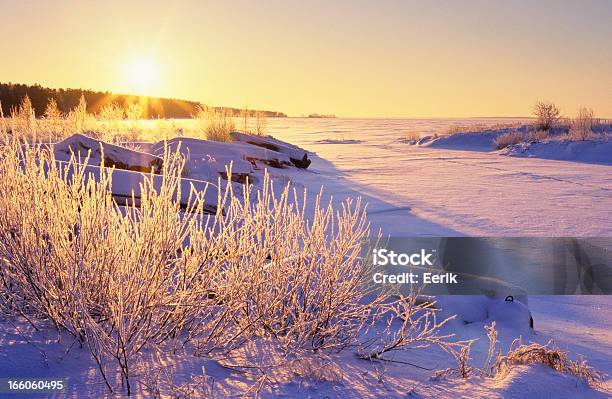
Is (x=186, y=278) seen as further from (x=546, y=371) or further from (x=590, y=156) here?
(x=590, y=156)

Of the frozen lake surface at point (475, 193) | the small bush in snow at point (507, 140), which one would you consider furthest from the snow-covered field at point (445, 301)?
the small bush in snow at point (507, 140)

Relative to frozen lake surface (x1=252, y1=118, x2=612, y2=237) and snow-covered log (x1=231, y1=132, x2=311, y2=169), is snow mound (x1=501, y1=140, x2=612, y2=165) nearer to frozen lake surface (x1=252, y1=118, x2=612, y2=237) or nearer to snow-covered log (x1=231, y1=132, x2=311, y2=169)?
frozen lake surface (x1=252, y1=118, x2=612, y2=237)

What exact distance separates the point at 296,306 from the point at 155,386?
3.06ft

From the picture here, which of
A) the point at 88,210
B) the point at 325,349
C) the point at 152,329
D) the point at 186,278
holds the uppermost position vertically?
the point at 88,210

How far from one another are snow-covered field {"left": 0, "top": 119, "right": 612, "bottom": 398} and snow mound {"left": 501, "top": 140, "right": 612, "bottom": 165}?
885 mm

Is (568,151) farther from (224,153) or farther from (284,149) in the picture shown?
(224,153)

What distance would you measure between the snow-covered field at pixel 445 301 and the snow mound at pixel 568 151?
89 centimetres

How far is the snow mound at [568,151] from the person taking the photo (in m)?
16.7

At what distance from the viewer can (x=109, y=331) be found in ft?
8.58

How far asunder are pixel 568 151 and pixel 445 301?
50.5ft

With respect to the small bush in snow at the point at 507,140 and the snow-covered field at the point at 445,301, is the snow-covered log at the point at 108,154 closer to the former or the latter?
the snow-covered field at the point at 445,301

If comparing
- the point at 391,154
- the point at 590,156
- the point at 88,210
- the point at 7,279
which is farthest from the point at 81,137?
the point at 590,156

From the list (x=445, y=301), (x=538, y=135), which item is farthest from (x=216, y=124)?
(x=538, y=135)

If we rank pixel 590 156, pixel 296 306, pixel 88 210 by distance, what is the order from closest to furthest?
pixel 88 210
pixel 296 306
pixel 590 156
